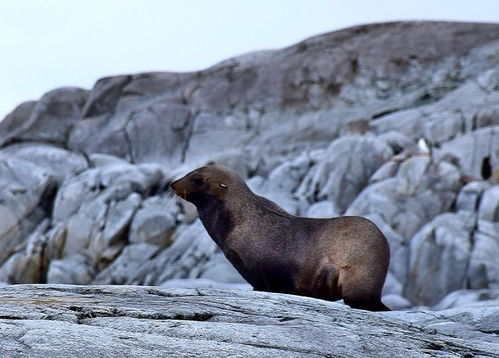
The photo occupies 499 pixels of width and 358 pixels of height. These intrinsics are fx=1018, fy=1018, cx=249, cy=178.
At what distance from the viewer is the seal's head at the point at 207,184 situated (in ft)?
29.8

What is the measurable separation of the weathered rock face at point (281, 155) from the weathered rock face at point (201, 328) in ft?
42.6

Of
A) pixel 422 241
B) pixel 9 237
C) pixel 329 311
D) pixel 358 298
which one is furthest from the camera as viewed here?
pixel 9 237

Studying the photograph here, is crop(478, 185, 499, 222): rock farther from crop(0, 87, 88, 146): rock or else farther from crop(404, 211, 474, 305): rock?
crop(0, 87, 88, 146): rock

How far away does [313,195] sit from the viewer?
976 inches

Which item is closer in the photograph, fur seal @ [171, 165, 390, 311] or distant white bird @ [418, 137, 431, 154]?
fur seal @ [171, 165, 390, 311]

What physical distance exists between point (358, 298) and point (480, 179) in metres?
16.1

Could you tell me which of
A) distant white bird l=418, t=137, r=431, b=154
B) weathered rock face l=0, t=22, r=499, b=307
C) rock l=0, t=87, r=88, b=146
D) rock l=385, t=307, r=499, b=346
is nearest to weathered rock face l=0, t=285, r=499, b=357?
rock l=385, t=307, r=499, b=346

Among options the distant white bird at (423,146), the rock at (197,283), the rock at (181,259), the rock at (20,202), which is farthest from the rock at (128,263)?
the distant white bird at (423,146)

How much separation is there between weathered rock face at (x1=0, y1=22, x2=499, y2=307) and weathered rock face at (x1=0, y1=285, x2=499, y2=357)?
13.0 metres

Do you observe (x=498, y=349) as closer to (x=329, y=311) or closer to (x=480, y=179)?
(x=329, y=311)

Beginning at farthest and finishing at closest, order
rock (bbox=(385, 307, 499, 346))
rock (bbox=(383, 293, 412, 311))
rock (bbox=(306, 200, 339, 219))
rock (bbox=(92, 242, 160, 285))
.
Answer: rock (bbox=(92, 242, 160, 285)), rock (bbox=(306, 200, 339, 219)), rock (bbox=(383, 293, 412, 311)), rock (bbox=(385, 307, 499, 346))

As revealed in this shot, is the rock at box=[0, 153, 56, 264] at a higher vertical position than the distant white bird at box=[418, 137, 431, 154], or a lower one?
lower

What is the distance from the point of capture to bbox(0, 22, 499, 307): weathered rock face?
22328mm

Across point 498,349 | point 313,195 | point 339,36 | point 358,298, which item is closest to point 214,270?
point 313,195
